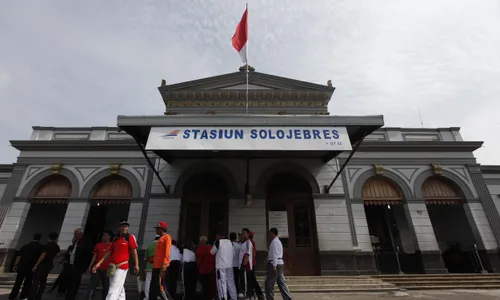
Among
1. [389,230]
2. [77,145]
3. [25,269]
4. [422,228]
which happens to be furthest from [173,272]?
[389,230]

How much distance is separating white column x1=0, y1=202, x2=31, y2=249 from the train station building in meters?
0.04

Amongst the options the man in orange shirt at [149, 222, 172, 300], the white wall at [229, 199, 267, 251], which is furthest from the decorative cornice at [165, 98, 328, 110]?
the man in orange shirt at [149, 222, 172, 300]

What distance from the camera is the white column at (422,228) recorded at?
11.5 meters

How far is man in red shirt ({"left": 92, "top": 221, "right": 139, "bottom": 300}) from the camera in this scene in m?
5.16

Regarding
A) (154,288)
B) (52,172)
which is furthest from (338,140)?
(52,172)

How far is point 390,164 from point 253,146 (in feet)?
24.9

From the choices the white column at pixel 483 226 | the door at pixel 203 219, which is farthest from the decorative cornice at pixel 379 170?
the door at pixel 203 219

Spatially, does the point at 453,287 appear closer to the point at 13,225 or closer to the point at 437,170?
the point at 437,170

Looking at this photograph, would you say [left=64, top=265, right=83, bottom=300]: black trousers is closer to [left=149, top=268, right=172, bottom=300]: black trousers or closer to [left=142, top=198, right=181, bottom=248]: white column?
[left=149, top=268, right=172, bottom=300]: black trousers

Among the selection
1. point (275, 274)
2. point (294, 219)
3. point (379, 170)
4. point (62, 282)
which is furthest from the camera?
point (379, 170)

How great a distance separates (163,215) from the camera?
460 inches

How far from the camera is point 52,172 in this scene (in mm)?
12602

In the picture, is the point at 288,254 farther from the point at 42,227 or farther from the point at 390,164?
the point at 42,227

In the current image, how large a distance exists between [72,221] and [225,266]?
8.57 metres
